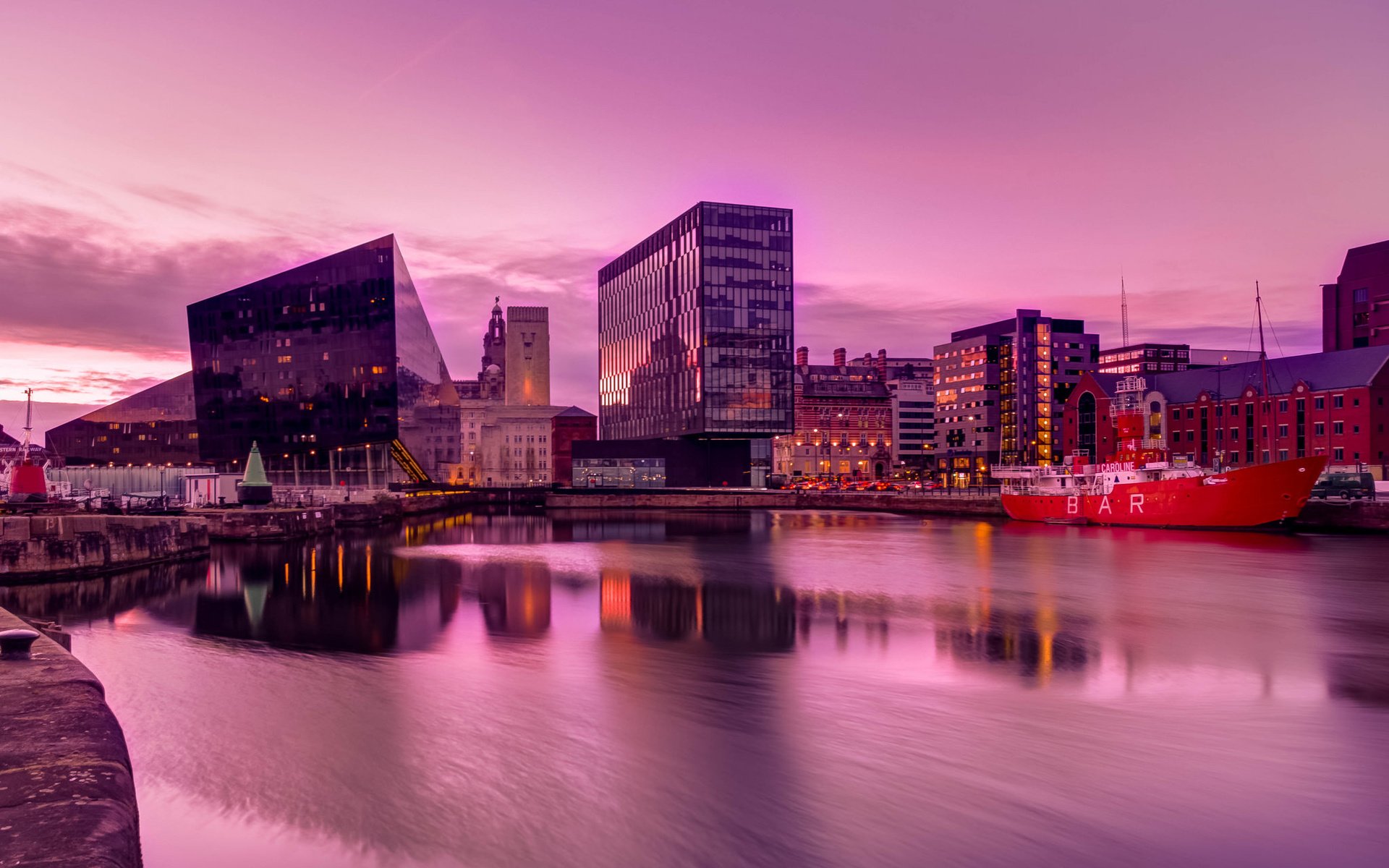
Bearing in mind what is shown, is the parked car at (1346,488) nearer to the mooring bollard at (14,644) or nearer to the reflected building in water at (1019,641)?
the reflected building in water at (1019,641)

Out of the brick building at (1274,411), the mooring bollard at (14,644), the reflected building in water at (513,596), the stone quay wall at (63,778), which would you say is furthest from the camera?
the brick building at (1274,411)

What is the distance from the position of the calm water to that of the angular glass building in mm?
58116

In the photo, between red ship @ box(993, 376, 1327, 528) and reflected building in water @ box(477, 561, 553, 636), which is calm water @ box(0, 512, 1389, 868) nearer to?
reflected building in water @ box(477, 561, 553, 636)

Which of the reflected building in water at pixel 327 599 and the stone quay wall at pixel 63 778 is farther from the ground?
the stone quay wall at pixel 63 778

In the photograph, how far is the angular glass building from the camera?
3639 inches

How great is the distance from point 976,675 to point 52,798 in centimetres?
1811

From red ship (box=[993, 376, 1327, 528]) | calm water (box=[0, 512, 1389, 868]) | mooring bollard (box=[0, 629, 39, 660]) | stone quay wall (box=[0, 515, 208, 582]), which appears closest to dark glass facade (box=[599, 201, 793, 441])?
red ship (box=[993, 376, 1327, 528])

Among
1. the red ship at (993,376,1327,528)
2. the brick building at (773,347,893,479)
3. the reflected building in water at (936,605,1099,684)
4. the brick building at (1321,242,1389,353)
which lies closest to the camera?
the reflected building in water at (936,605,1099,684)

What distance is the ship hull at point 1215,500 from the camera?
6112cm

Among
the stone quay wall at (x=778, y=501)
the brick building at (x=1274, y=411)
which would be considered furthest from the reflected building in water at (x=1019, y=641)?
the stone quay wall at (x=778, y=501)

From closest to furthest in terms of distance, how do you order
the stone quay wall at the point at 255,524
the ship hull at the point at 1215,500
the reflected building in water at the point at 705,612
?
the reflected building in water at the point at 705,612 < the stone quay wall at the point at 255,524 < the ship hull at the point at 1215,500

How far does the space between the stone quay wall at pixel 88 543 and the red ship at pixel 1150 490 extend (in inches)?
2535

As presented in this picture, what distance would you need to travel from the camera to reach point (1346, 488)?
69.4m

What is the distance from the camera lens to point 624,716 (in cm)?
1748
